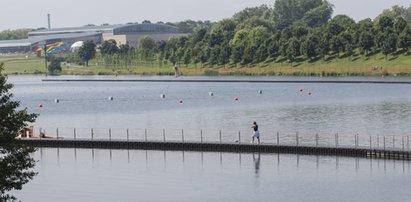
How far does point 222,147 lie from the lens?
282ft

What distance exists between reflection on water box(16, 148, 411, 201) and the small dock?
101cm

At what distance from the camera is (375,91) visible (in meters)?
182

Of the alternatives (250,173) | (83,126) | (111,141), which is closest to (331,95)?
(83,126)

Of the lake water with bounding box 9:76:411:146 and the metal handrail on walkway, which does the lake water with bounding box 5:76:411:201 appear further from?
the metal handrail on walkway

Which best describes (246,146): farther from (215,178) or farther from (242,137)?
(242,137)

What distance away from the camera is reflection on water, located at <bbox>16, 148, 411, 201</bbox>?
6650 cm

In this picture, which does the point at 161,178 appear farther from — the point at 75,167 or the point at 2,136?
the point at 2,136

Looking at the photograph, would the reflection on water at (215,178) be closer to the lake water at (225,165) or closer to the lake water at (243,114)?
the lake water at (225,165)

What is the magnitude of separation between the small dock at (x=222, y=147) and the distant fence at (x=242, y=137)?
68 centimetres

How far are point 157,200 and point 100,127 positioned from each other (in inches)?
2206

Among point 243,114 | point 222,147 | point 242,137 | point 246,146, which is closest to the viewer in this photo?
point 246,146

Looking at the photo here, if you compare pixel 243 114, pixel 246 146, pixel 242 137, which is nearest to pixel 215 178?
pixel 246 146

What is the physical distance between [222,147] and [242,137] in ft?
46.3

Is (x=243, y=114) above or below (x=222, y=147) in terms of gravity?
below
